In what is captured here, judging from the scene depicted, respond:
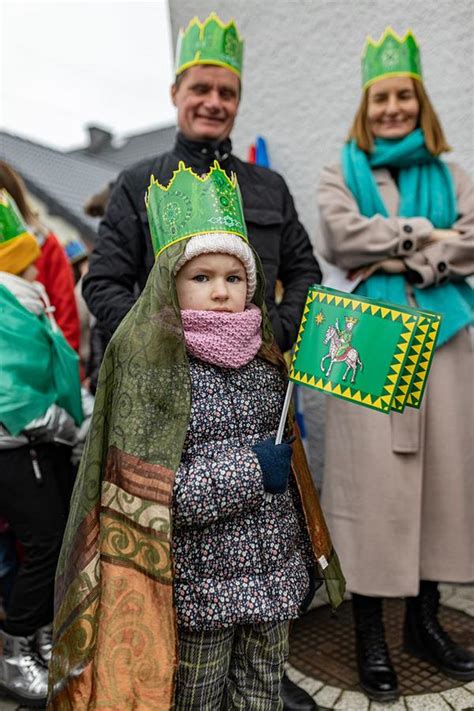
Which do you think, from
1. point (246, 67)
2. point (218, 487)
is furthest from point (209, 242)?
point (246, 67)

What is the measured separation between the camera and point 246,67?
454 centimetres

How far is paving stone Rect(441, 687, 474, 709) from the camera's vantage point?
2.57 meters

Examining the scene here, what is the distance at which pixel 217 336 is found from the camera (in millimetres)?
1917

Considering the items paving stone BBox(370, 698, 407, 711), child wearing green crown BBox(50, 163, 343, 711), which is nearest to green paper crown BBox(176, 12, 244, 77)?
child wearing green crown BBox(50, 163, 343, 711)

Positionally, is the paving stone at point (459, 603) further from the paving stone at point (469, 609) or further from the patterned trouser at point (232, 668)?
the patterned trouser at point (232, 668)

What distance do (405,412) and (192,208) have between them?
119 centimetres

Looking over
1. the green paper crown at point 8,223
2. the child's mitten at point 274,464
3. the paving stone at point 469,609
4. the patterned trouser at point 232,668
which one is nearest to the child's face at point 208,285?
the child's mitten at point 274,464

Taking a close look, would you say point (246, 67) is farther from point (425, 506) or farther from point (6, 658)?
point (6, 658)

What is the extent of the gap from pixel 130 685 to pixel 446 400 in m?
1.58

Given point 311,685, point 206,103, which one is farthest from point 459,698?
point 206,103

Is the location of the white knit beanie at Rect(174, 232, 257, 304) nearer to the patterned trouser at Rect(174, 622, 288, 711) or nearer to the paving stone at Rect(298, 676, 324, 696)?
the patterned trouser at Rect(174, 622, 288, 711)

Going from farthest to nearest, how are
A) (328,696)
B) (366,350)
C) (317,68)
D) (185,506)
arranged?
(317,68)
(328,696)
(366,350)
(185,506)

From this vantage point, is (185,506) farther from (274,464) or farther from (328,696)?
(328,696)

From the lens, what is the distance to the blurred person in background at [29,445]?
107 inches
